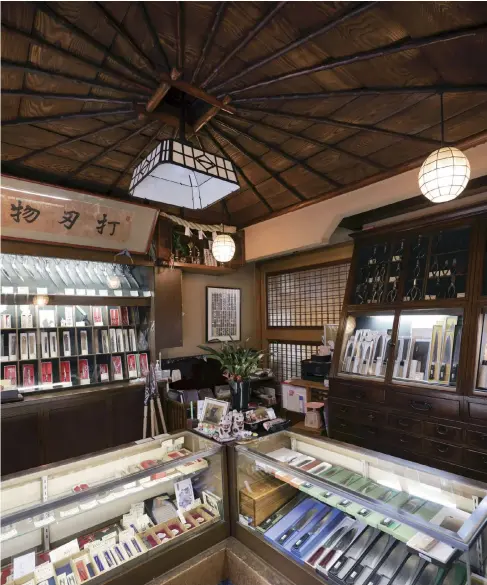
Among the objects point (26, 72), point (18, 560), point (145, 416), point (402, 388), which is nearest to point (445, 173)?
point (402, 388)

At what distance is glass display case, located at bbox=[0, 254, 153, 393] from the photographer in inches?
146

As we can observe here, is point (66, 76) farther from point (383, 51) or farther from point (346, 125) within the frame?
point (346, 125)

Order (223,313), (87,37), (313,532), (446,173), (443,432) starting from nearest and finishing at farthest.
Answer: (313,532)
(87,37)
(446,173)
(443,432)
(223,313)

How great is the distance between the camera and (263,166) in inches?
139

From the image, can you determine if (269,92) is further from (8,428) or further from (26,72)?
(8,428)

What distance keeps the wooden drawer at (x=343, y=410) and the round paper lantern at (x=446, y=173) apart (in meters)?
2.16

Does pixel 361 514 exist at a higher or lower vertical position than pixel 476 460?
higher

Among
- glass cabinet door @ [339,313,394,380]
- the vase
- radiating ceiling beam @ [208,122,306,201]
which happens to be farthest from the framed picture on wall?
the vase

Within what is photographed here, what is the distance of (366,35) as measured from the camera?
6.10 feet

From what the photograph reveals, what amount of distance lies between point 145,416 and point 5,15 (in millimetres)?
3632

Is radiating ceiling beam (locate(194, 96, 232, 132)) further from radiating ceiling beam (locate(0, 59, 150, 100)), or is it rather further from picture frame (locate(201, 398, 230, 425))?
picture frame (locate(201, 398, 230, 425))

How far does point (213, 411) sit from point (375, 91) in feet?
8.03

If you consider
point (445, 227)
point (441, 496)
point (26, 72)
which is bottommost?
point (441, 496)

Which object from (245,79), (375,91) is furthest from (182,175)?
(375,91)
